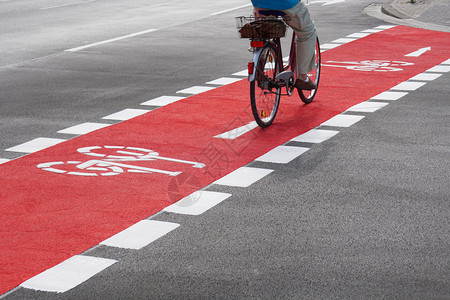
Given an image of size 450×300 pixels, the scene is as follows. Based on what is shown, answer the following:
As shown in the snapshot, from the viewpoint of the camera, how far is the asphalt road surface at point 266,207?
4457 millimetres

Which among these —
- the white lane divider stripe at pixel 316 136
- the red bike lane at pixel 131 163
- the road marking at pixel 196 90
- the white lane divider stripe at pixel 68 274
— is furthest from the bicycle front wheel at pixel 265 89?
the white lane divider stripe at pixel 68 274

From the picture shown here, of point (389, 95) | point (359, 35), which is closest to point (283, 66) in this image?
point (389, 95)

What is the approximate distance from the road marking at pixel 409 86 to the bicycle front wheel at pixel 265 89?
240 centimetres

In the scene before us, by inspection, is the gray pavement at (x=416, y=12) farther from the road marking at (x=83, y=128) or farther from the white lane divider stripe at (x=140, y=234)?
the white lane divider stripe at (x=140, y=234)

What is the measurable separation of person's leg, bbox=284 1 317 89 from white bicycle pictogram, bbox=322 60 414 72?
2982 millimetres

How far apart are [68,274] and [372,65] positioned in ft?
26.2

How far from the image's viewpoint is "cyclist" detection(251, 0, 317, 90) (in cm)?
772

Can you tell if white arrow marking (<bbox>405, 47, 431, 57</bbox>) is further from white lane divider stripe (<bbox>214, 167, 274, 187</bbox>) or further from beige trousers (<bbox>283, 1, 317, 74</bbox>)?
white lane divider stripe (<bbox>214, 167, 274, 187</bbox>)

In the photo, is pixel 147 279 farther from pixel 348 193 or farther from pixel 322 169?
pixel 322 169

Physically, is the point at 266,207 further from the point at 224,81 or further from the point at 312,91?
the point at 224,81

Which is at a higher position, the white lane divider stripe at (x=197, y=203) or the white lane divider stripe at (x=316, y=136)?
the white lane divider stripe at (x=197, y=203)

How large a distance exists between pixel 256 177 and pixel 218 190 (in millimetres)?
456

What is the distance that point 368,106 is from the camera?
902cm

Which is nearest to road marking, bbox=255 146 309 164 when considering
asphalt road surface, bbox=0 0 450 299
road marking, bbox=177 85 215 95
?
asphalt road surface, bbox=0 0 450 299
